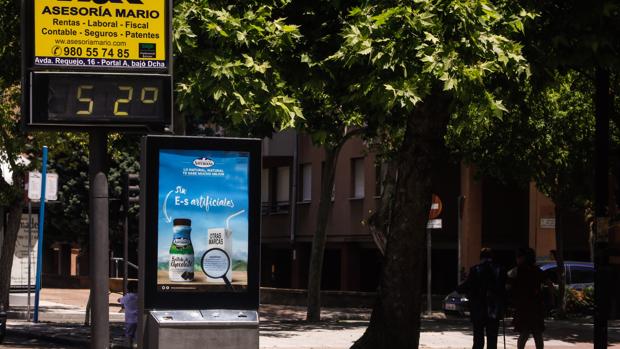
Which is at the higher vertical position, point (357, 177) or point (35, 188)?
point (357, 177)

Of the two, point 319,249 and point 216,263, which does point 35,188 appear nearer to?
point 319,249

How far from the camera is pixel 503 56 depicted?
13.1m

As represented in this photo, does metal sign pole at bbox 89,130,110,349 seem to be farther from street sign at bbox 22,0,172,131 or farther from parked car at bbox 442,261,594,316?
parked car at bbox 442,261,594,316

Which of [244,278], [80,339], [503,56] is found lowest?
[80,339]

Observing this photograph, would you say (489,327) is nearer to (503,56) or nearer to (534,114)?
(503,56)

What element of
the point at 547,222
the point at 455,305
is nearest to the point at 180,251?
the point at 455,305

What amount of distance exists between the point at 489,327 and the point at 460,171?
75.6 ft

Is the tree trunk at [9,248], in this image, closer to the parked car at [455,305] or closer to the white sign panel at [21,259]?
the white sign panel at [21,259]

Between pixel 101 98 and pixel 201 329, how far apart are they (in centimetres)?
267

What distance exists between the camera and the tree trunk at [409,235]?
1689 cm

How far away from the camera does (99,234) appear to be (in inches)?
450

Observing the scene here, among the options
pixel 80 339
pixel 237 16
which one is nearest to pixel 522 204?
pixel 80 339

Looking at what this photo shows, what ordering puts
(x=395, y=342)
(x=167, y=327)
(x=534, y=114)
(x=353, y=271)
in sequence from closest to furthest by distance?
1. (x=167, y=327)
2. (x=395, y=342)
3. (x=534, y=114)
4. (x=353, y=271)

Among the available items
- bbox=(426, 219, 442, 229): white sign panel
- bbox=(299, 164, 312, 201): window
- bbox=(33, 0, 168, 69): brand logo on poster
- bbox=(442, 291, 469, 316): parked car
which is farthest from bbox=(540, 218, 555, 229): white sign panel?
bbox=(33, 0, 168, 69): brand logo on poster
